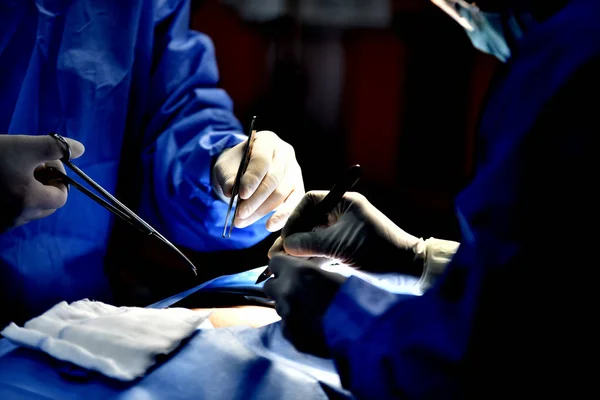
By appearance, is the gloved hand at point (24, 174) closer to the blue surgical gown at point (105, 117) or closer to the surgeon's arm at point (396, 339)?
the blue surgical gown at point (105, 117)

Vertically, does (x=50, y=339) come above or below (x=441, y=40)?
below

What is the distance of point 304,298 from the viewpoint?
2.79 ft

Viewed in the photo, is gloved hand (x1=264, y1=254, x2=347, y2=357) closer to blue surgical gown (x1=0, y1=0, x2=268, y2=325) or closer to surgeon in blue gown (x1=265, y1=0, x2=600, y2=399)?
surgeon in blue gown (x1=265, y1=0, x2=600, y2=399)

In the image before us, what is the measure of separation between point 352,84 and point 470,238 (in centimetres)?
275

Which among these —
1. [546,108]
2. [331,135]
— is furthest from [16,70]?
[331,135]

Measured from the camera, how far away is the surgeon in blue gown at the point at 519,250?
1.78ft

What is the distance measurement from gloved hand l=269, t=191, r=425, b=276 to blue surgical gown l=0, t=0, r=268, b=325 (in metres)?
0.54

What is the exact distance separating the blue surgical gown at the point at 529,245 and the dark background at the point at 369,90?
2257 mm

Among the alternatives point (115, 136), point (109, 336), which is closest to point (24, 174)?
point (109, 336)

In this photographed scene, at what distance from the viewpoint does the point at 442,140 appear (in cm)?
309

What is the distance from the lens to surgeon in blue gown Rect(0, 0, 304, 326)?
1338 mm

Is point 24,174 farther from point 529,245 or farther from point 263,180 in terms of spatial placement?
point 529,245

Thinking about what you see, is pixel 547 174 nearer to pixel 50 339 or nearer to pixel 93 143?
pixel 50 339

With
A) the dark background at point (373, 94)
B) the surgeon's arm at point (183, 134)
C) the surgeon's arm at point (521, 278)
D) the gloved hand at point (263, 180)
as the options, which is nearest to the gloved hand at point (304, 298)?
the surgeon's arm at point (521, 278)
